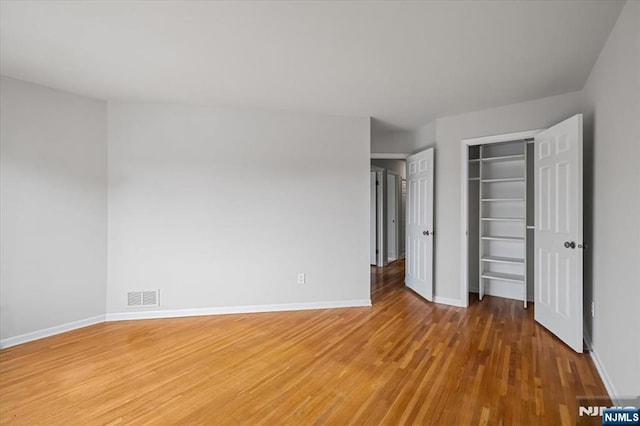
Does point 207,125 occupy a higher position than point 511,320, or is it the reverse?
point 207,125

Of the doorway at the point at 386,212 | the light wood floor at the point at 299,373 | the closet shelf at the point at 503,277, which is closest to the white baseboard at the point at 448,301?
the light wood floor at the point at 299,373

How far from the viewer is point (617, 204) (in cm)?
190

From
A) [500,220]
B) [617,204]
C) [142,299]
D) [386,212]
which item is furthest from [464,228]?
[142,299]

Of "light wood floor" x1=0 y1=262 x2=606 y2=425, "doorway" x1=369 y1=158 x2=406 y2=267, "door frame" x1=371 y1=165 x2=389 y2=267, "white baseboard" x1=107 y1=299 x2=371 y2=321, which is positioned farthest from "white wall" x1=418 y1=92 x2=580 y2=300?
"door frame" x1=371 y1=165 x2=389 y2=267

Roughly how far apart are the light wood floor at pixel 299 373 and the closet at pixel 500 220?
0.85 metres

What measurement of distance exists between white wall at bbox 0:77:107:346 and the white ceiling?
29 cm

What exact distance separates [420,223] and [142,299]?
3.62 meters

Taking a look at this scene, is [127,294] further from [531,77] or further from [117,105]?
[531,77]

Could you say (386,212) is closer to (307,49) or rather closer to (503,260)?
(503,260)

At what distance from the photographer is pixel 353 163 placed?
3826mm

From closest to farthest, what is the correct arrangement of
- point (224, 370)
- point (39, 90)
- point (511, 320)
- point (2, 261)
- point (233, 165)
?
point (224, 370) → point (2, 261) → point (39, 90) → point (511, 320) → point (233, 165)

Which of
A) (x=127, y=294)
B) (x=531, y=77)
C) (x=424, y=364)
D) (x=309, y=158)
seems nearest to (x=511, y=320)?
(x=424, y=364)

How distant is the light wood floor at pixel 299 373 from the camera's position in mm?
1780

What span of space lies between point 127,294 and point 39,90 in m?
2.21
